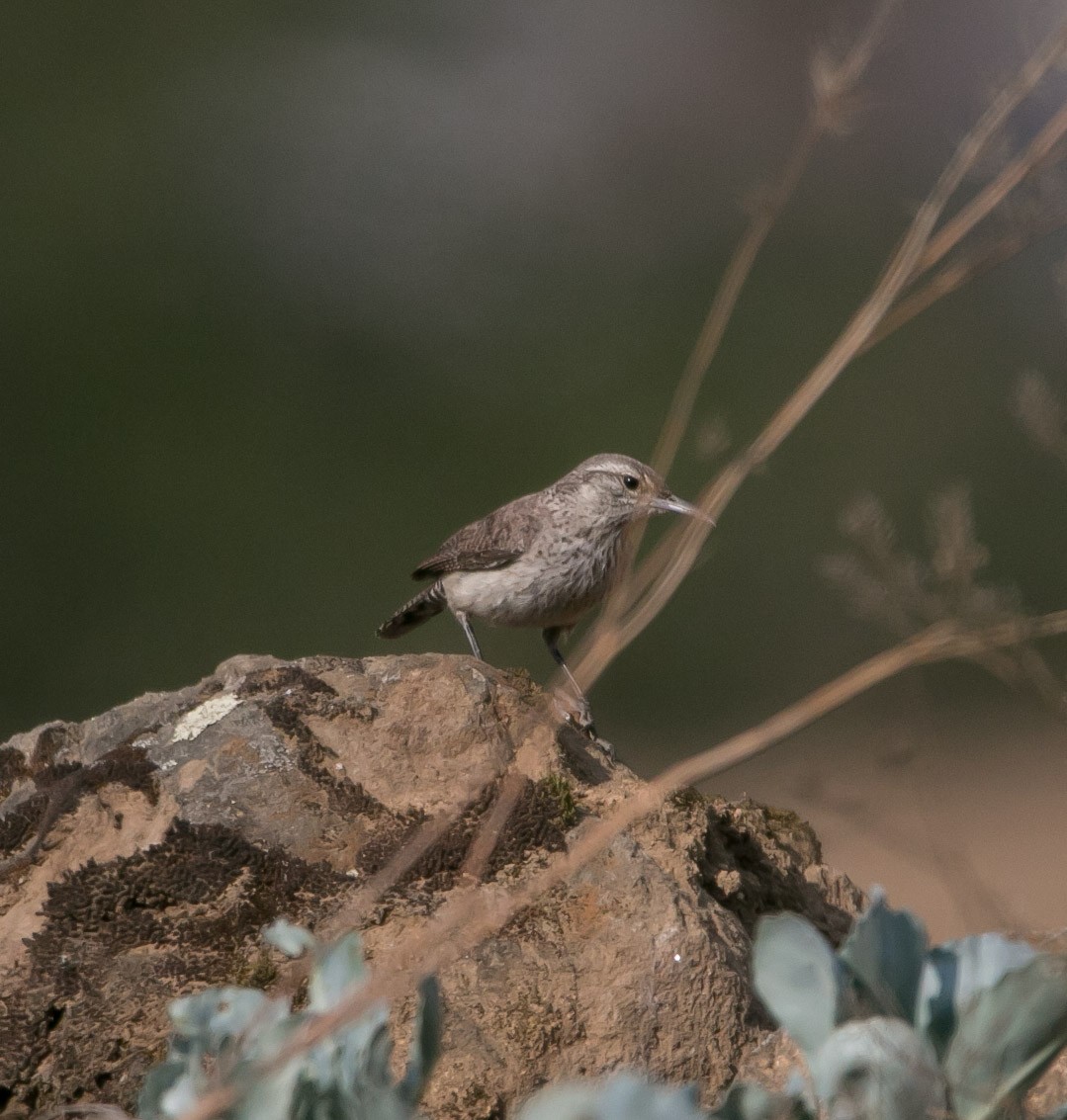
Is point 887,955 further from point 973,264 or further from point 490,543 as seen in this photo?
point 490,543

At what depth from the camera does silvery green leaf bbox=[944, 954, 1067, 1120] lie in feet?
5.73

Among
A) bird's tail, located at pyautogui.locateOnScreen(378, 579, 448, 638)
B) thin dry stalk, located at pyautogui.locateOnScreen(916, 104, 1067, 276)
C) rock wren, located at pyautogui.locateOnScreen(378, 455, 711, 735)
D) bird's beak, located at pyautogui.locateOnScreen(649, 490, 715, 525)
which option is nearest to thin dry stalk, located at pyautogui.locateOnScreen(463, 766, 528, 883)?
thin dry stalk, located at pyautogui.locateOnScreen(916, 104, 1067, 276)

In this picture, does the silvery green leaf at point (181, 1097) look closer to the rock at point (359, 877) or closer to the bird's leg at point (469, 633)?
the rock at point (359, 877)

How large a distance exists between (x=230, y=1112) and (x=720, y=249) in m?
11.6

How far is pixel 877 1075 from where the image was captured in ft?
5.63

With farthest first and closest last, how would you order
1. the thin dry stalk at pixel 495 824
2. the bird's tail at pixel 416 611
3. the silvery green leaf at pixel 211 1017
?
the bird's tail at pixel 416 611 → the thin dry stalk at pixel 495 824 → the silvery green leaf at pixel 211 1017

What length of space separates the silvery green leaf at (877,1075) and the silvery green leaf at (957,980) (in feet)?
0.28

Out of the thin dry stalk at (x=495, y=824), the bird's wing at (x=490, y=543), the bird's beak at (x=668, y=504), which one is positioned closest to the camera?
the thin dry stalk at (x=495, y=824)

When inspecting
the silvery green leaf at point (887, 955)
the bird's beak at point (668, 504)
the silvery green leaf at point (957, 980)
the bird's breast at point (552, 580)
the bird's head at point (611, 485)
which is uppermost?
the bird's head at point (611, 485)

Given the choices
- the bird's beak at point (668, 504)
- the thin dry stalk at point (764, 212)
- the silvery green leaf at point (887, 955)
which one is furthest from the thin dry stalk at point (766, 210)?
the bird's beak at point (668, 504)

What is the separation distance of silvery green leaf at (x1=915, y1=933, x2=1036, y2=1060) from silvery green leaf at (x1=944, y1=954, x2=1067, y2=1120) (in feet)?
0.12

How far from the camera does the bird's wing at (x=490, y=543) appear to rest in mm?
6090

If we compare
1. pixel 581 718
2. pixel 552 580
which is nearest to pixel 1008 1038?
pixel 581 718

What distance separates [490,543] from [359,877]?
120 inches
